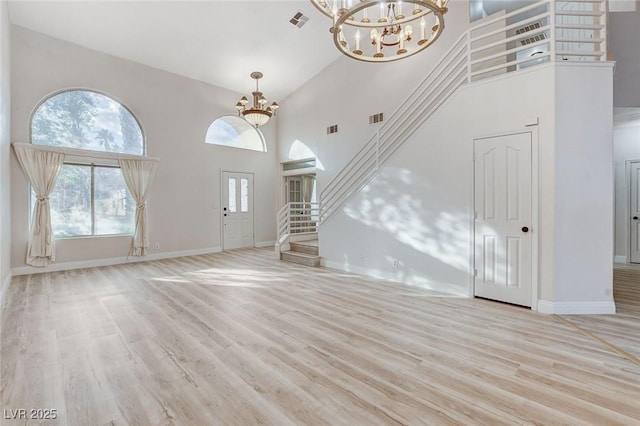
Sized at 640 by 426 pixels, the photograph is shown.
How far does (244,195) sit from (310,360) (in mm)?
6987

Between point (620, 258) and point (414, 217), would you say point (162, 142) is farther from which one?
point (620, 258)

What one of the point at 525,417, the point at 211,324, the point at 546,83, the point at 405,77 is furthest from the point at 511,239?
the point at 405,77

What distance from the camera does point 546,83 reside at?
3453mm

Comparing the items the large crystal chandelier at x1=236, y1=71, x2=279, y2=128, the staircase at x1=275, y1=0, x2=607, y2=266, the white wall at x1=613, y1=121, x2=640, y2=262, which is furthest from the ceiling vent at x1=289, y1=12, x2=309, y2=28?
the white wall at x1=613, y1=121, x2=640, y2=262

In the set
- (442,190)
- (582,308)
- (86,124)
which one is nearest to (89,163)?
(86,124)

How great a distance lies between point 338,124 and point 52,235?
6.62 m

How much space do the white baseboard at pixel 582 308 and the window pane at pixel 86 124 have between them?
8.10 m

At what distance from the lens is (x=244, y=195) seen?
29.0 feet

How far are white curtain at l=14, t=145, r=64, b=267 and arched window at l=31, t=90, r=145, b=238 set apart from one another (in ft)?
0.75

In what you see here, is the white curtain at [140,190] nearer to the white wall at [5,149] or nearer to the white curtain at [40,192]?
the white curtain at [40,192]

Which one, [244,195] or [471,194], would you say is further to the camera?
[244,195]

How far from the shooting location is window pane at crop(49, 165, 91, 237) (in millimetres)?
5789

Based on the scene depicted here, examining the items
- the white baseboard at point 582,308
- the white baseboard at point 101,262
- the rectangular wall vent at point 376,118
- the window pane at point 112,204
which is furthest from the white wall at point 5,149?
the white baseboard at point 582,308

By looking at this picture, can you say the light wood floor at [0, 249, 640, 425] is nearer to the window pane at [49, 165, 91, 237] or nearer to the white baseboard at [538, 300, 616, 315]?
the white baseboard at [538, 300, 616, 315]
